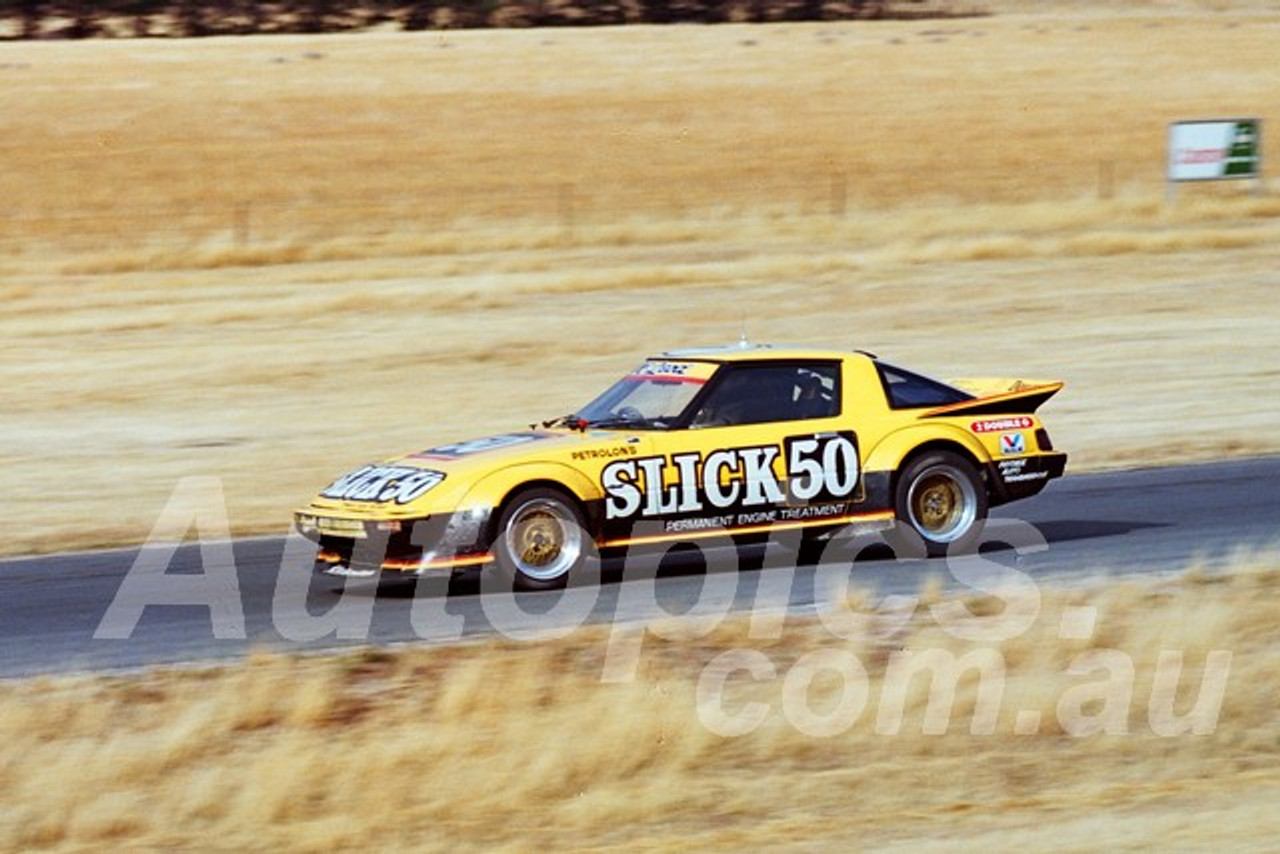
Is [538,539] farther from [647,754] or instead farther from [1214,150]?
[1214,150]

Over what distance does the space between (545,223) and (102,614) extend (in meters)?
24.9

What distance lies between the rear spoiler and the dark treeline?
5669 cm

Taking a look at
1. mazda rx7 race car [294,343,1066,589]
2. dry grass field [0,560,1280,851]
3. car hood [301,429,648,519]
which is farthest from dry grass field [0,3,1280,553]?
dry grass field [0,560,1280,851]

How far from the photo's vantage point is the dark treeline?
2675 inches

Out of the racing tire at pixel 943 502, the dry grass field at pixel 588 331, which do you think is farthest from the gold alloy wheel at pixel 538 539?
the racing tire at pixel 943 502

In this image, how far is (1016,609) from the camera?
37.8 feet

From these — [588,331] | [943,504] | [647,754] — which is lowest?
[588,331]

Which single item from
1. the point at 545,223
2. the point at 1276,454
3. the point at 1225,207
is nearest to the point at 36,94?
the point at 545,223

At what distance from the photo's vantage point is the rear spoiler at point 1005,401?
519 inches

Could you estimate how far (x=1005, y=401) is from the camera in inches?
528

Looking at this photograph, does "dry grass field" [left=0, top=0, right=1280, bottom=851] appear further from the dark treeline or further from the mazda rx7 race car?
the dark treeline

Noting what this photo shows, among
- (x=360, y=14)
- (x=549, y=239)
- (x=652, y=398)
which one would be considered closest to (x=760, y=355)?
(x=652, y=398)

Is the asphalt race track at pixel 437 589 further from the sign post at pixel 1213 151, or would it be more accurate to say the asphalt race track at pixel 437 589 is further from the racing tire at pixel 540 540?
the sign post at pixel 1213 151

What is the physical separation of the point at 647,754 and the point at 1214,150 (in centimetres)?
2956
